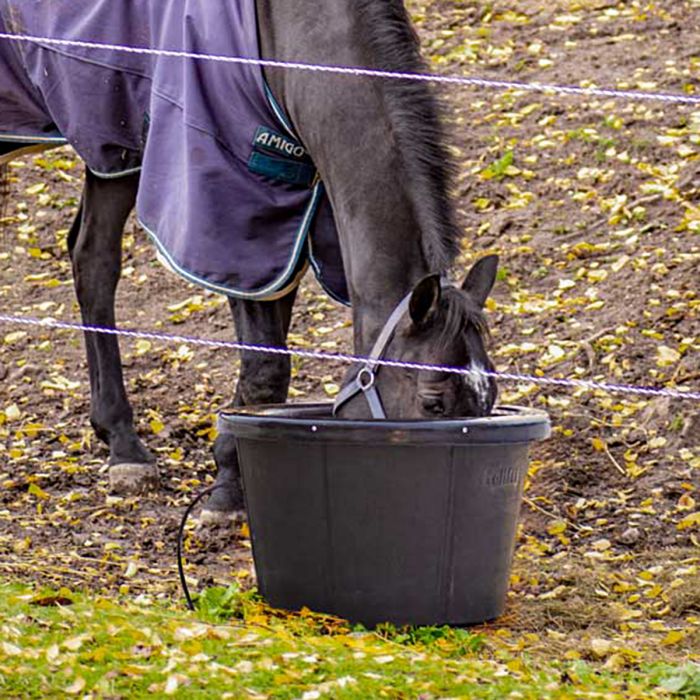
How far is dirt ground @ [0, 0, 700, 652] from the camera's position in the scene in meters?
4.68

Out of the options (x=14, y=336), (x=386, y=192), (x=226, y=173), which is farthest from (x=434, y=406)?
(x=14, y=336)

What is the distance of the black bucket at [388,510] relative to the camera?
12.1ft

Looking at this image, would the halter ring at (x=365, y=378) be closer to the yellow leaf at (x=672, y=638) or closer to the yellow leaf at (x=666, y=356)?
the yellow leaf at (x=672, y=638)

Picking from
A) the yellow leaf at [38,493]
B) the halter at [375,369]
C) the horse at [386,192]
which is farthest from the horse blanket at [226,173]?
the yellow leaf at [38,493]

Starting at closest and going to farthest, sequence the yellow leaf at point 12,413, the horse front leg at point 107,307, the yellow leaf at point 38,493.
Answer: the yellow leaf at point 38,493 → the horse front leg at point 107,307 → the yellow leaf at point 12,413

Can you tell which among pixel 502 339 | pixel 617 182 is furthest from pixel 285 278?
pixel 617 182

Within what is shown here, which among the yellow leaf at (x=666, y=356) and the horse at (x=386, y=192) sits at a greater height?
the horse at (x=386, y=192)

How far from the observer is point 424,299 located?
3.71 m

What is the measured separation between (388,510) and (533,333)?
2973 millimetres

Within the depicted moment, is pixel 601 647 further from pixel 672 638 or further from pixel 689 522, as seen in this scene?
pixel 689 522

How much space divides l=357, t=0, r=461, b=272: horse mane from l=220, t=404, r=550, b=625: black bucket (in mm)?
486

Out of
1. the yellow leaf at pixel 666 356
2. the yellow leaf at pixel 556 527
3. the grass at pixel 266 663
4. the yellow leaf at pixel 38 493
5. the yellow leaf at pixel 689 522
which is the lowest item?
the yellow leaf at pixel 38 493

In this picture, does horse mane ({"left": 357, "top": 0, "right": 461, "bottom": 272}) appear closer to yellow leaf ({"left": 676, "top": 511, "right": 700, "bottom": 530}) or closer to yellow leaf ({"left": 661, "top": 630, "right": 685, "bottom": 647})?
yellow leaf ({"left": 661, "top": 630, "right": 685, "bottom": 647})

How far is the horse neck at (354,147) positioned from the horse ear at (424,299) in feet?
0.61
